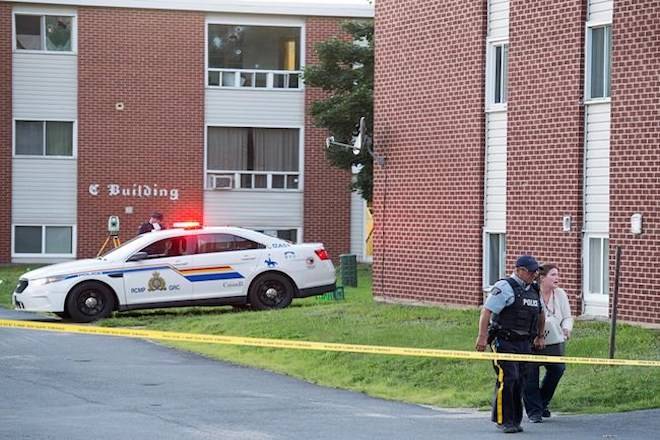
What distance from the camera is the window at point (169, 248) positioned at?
23172 mm

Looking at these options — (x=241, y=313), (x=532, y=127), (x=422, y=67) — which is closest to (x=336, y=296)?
(x=241, y=313)

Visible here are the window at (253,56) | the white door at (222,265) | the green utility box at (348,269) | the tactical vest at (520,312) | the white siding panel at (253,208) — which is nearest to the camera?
the tactical vest at (520,312)

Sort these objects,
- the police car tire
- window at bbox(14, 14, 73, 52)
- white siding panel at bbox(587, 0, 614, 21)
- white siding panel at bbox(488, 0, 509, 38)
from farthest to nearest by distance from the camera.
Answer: window at bbox(14, 14, 73, 52), the police car tire, white siding panel at bbox(488, 0, 509, 38), white siding panel at bbox(587, 0, 614, 21)

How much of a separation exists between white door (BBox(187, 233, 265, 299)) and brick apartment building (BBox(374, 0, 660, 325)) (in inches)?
89.2

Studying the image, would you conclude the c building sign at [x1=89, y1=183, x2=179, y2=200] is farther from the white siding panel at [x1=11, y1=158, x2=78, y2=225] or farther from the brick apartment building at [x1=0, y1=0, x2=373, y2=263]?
the white siding panel at [x1=11, y1=158, x2=78, y2=225]

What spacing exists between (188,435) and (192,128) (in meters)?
29.0

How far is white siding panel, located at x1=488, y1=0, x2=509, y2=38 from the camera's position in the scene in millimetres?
21516

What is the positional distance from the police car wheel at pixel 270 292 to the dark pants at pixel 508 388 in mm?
11460

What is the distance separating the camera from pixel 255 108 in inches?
1606

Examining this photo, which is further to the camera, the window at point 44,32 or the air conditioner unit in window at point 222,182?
the air conditioner unit in window at point 222,182

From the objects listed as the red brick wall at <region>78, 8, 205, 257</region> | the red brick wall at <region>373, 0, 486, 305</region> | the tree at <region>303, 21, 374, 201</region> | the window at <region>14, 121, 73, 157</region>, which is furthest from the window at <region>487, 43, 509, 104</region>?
the window at <region>14, 121, 73, 157</region>

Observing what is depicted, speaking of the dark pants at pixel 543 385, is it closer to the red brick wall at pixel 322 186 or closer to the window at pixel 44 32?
the red brick wall at pixel 322 186

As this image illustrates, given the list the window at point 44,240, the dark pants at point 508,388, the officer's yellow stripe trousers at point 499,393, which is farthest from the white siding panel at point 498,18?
the window at point 44,240

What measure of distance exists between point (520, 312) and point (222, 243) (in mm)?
11759
